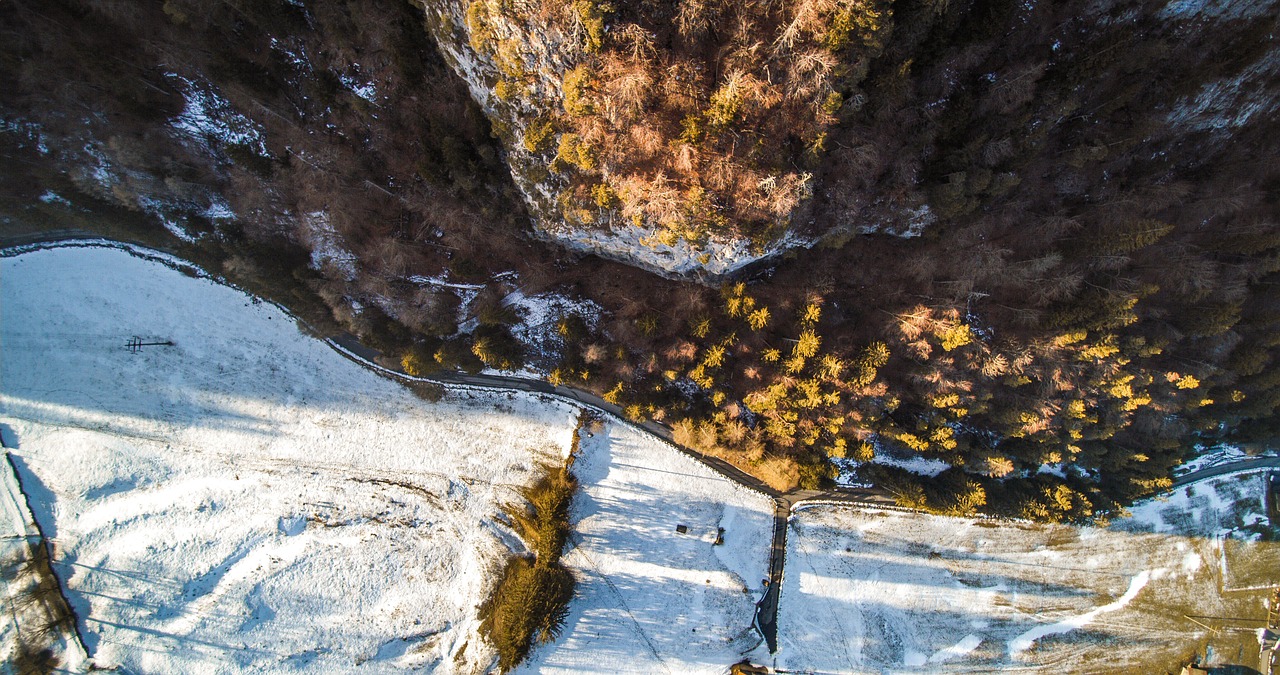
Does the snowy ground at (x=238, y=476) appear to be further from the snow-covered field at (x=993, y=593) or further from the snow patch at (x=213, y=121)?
the snow-covered field at (x=993, y=593)

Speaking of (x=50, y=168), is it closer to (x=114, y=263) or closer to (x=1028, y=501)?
(x=114, y=263)

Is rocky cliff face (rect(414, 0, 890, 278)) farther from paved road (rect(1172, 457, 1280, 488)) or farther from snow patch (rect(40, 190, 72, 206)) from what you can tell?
paved road (rect(1172, 457, 1280, 488))

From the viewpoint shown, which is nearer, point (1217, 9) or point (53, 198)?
point (1217, 9)

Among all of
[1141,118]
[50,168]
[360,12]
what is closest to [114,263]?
[50,168]

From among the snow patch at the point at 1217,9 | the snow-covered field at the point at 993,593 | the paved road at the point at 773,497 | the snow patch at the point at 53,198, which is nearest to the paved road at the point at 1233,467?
the snow-covered field at the point at 993,593

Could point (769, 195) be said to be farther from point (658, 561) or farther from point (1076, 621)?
point (1076, 621)

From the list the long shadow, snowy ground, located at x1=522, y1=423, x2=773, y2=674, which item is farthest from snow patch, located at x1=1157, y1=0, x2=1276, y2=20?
the long shadow

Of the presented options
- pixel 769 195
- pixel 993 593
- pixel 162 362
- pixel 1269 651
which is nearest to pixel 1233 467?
pixel 1269 651

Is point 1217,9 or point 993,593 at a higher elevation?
point 1217,9
